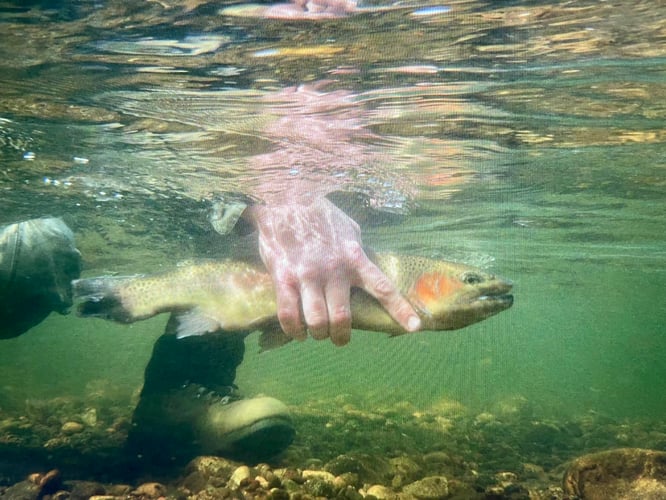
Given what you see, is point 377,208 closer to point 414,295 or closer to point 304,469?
point 304,469

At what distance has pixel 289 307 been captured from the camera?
3855 mm

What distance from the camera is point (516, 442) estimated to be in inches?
482

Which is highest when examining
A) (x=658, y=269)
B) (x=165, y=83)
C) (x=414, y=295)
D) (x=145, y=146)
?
(x=165, y=83)

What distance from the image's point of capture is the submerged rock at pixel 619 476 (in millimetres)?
6492

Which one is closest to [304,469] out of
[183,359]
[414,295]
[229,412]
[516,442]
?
[229,412]

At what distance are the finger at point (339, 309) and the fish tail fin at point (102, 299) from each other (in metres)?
2.09

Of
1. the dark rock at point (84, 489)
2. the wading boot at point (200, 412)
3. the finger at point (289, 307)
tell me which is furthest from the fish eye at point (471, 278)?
the dark rock at point (84, 489)

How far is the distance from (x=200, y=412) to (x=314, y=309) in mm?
5077

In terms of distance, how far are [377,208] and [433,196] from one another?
160cm

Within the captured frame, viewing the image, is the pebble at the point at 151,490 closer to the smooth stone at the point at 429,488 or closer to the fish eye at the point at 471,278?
the smooth stone at the point at 429,488

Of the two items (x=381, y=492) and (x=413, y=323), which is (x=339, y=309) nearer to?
(x=413, y=323)

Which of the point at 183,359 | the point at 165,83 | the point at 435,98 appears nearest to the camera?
Result: the point at 165,83

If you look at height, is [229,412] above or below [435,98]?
below

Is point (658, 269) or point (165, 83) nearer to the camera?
point (165, 83)
